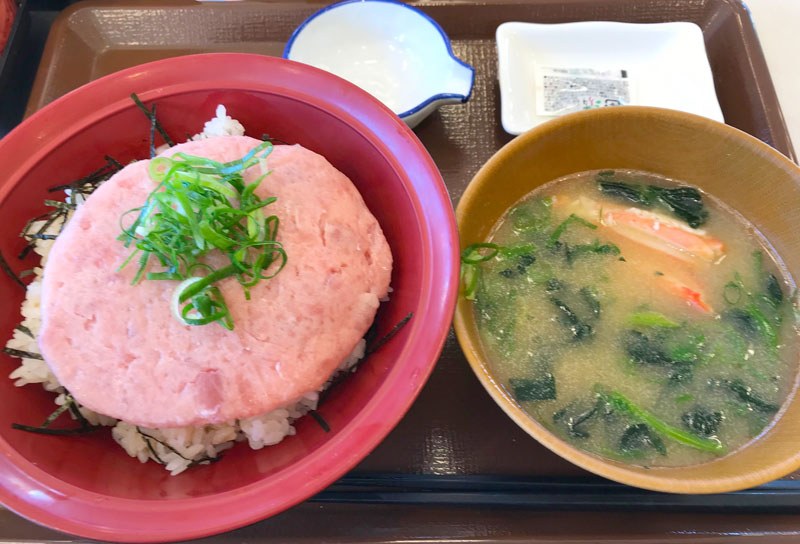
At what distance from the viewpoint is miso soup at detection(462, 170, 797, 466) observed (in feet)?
4.33

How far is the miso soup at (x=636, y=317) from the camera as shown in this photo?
1.32 metres

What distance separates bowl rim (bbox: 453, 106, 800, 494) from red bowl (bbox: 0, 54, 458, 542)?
198 mm

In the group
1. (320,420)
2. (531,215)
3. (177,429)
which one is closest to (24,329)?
(177,429)

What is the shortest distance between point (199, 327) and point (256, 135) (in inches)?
25.3

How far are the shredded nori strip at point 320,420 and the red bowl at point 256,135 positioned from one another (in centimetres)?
1

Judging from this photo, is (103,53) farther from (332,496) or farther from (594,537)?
(594,537)

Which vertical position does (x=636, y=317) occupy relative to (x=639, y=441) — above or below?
above

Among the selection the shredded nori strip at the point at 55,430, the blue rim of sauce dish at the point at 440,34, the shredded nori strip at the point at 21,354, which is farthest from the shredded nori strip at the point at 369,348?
the blue rim of sauce dish at the point at 440,34

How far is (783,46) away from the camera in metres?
2.30

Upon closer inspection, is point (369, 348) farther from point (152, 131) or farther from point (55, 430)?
point (152, 131)

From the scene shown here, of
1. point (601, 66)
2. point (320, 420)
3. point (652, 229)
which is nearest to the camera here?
point (320, 420)

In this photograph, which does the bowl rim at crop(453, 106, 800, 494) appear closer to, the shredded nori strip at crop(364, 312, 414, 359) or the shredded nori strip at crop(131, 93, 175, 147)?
the shredded nori strip at crop(364, 312, 414, 359)

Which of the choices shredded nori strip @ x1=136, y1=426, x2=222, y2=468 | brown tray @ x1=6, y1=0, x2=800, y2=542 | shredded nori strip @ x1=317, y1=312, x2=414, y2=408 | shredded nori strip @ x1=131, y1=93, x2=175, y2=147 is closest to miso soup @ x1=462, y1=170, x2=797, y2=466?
brown tray @ x1=6, y1=0, x2=800, y2=542

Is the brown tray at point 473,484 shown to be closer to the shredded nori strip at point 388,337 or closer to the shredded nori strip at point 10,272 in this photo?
the shredded nori strip at point 388,337
